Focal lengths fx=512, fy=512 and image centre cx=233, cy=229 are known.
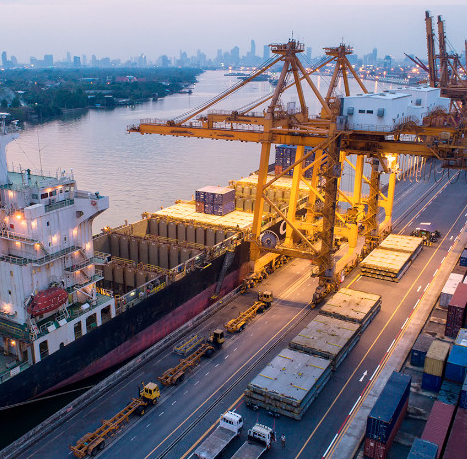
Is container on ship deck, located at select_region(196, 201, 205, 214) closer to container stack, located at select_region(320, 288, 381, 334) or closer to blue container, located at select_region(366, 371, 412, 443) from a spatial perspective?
container stack, located at select_region(320, 288, 381, 334)

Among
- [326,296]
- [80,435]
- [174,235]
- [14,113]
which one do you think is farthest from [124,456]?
[14,113]

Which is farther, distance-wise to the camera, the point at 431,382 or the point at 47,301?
the point at 431,382

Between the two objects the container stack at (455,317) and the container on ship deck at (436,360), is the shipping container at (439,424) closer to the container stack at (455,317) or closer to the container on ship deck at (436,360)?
the container on ship deck at (436,360)

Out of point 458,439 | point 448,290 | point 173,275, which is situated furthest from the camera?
point 448,290

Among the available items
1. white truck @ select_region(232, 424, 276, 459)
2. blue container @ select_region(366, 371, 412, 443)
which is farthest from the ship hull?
blue container @ select_region(366, 371, 412, 443)

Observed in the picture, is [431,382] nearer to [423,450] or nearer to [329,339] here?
[329,339]

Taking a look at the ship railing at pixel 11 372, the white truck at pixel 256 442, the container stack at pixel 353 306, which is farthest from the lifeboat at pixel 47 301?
the container stack at pixel 353 306

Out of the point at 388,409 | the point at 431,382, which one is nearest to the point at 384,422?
the point at 388,409
